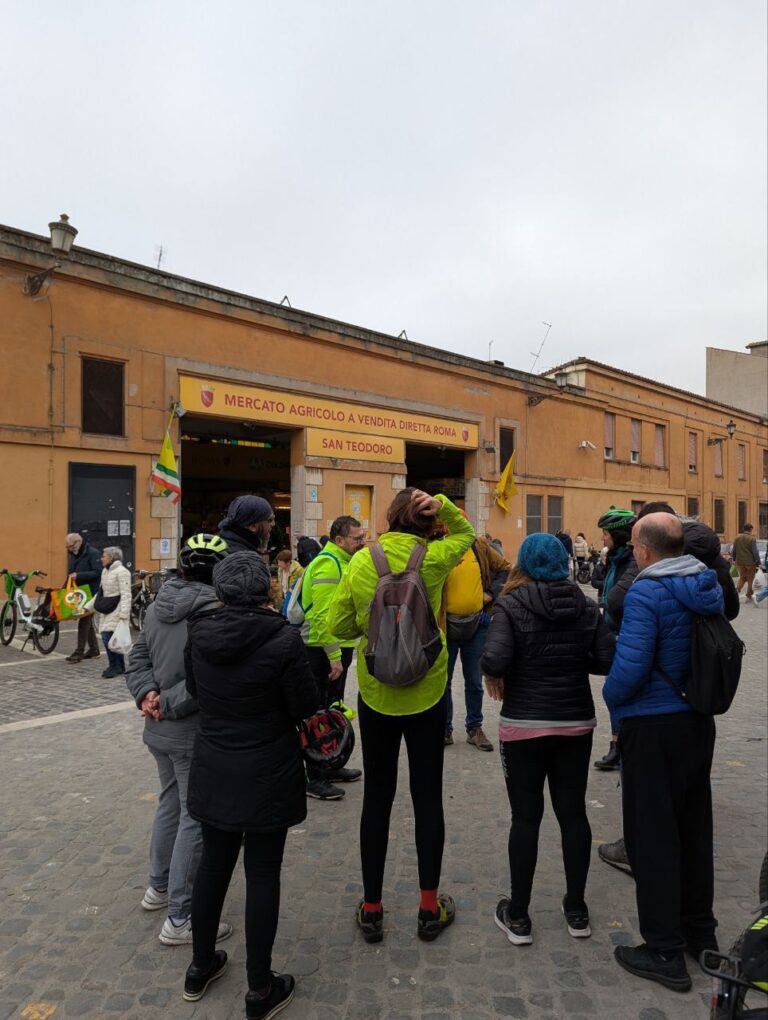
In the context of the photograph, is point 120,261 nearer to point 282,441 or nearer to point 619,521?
point 282,441

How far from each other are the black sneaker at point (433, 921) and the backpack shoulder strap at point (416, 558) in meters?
1.60

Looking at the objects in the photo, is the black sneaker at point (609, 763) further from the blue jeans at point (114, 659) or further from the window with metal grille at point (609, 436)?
the window with metal grille at point (609, 436)

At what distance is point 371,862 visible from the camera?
314 cm

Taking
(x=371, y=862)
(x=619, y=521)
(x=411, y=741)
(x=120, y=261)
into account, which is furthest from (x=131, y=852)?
(x=120, y=261)

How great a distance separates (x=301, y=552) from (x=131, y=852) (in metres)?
2.98

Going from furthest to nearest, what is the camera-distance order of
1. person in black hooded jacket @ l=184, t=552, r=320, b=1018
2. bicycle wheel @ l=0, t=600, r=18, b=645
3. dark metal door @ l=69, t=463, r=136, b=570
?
dark metal door @ l=69, t=463, r=136, b=570
bicycle wheel @ l=0, t=600, r=18, b=645
person in black hooded jacket @ l=184, t=552, r=320, b=1018

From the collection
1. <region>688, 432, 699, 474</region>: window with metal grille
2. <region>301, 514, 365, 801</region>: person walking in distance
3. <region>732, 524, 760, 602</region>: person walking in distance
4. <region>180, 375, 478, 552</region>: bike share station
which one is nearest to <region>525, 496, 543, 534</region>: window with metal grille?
<region>180, 375, 478, 552</region>: bike share station

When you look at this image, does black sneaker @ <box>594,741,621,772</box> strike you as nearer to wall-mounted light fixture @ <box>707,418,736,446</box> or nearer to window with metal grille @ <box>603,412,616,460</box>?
window with metal grille @ <box>603,412,616,460</box>

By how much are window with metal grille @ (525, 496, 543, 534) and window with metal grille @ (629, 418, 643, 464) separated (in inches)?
278

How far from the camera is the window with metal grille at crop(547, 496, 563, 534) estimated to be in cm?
2459

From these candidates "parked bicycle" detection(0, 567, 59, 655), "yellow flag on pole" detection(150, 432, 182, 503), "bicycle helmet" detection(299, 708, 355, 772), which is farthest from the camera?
"yellow flag on pole" detection(150, 432, 182, 503)

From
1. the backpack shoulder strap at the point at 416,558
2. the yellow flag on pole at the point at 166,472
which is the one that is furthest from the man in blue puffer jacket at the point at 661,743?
the yellow flag on pole at the point at 166,472

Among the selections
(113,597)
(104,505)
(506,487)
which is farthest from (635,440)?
(113,597)

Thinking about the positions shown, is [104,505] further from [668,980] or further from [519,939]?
[668,980]
